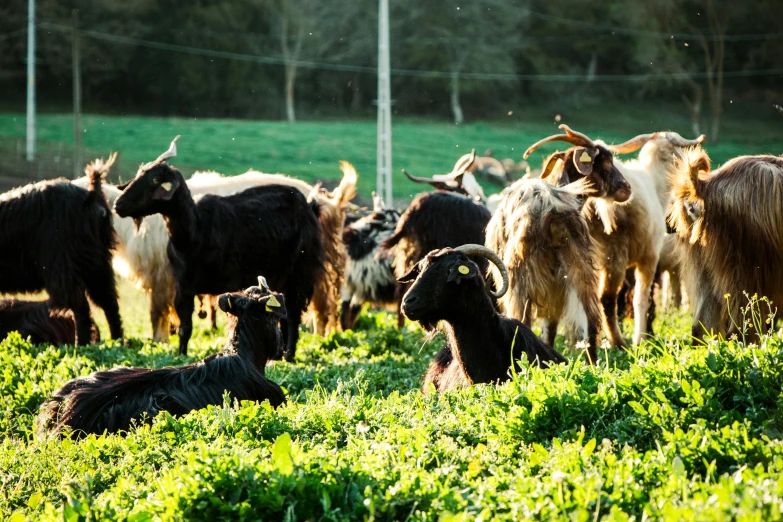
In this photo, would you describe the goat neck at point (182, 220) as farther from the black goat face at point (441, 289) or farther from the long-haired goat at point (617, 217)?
the black goat face at point (441, 289)

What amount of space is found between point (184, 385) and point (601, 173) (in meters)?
4.64

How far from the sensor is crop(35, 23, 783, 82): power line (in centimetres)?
4081

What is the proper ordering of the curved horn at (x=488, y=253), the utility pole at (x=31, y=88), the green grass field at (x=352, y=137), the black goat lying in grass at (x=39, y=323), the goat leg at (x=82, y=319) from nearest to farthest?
1. the curved horn at (x=488, y=253)
2. the goat leg at (x=82, y=319)
3. the black goat lying in grass at (x=39, y=323)
4. the utility pole at (x=31, y=88)
5. the green grass field at (x=352, y=137)

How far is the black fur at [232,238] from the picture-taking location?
9961 millimetres

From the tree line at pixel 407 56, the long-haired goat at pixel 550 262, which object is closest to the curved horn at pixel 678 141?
the long-haired goat at pixel 550 262

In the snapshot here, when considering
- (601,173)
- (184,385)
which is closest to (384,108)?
(601,173)

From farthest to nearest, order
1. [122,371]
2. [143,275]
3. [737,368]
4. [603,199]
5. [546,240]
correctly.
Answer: [143,275]
[603,199]
[546,240]
[122,371]
[737,368]

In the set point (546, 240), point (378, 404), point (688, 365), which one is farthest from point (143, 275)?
point (688, 365)

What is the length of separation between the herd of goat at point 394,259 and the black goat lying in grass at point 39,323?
2 cm

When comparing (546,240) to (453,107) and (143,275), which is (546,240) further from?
(453,107)

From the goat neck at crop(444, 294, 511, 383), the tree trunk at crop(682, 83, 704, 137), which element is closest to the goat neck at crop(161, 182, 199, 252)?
the goat neck at crop(444, 294, 511, 383)

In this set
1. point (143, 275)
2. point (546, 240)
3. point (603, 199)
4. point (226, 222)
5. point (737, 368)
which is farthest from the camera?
point (143, 275)

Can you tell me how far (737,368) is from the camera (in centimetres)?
510

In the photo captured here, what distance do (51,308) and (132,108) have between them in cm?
3278
